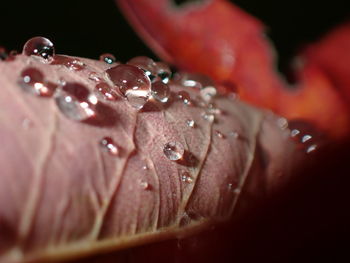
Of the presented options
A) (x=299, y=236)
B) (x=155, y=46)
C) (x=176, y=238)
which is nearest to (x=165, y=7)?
(x=155, y=46)

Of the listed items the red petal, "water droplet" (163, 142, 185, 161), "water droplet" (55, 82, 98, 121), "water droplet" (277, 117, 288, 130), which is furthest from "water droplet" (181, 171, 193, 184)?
the red petal

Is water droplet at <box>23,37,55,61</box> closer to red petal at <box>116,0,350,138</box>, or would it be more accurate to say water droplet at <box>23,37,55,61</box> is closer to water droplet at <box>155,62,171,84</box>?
water droplet at <box>155,62,171,84</box>

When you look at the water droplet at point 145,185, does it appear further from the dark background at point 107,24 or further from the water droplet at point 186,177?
the dark background at point 107,24

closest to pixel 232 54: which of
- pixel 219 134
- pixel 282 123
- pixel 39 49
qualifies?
pixel 282 123

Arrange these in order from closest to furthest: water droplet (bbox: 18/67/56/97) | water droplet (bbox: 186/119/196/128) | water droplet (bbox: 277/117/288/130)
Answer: water droplet (bbox: 18/67/56/97), water droplet (bbox: 186/119/196/128), water droplet (bbox: 277/117/288/130)

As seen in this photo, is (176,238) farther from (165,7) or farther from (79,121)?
(165,7)

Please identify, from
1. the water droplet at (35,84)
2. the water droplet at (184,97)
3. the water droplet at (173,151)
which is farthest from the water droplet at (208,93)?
the water droplet at (35,84)

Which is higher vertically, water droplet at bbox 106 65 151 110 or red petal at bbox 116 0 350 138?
water droplet at bbox 106 65 151 110
